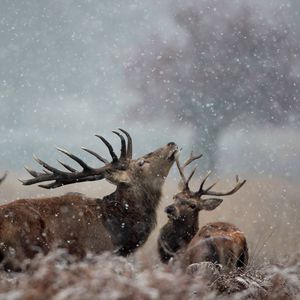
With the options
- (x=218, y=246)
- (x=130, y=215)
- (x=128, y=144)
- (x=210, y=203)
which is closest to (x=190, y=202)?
(x=210, y=203)

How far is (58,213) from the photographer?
21.3ft

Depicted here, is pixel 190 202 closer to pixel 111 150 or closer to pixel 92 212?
pixel 111 150

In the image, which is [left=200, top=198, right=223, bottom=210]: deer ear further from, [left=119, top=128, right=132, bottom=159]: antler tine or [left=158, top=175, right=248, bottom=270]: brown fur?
[left=119, top=128, right=132, bottom=159]: antler tine

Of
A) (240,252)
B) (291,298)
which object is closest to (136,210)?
(240,252)

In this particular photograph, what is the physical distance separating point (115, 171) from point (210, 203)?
10.5 feet

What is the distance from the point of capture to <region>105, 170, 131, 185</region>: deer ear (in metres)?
7.66

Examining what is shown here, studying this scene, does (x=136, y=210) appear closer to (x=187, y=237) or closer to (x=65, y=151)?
(x=65, y=151)

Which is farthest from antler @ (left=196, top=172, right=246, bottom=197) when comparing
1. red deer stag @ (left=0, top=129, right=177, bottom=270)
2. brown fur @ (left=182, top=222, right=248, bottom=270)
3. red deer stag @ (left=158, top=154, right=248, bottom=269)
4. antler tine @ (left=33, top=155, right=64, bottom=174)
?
antler tine @ (left=33, top=155, right=64, bottom=174)

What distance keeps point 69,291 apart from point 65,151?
534cm

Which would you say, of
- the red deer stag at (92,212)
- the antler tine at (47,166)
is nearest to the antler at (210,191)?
the red deer stag at (92,212)

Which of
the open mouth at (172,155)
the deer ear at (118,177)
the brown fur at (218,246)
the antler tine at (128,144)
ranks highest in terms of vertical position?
the antler tine at (128,144)

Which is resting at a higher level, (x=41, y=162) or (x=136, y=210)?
(x=41, y=162)

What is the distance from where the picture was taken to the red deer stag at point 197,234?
28.0 ft

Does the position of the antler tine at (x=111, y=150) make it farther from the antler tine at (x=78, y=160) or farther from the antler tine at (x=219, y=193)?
the antler tine at (x=219, y=193)
